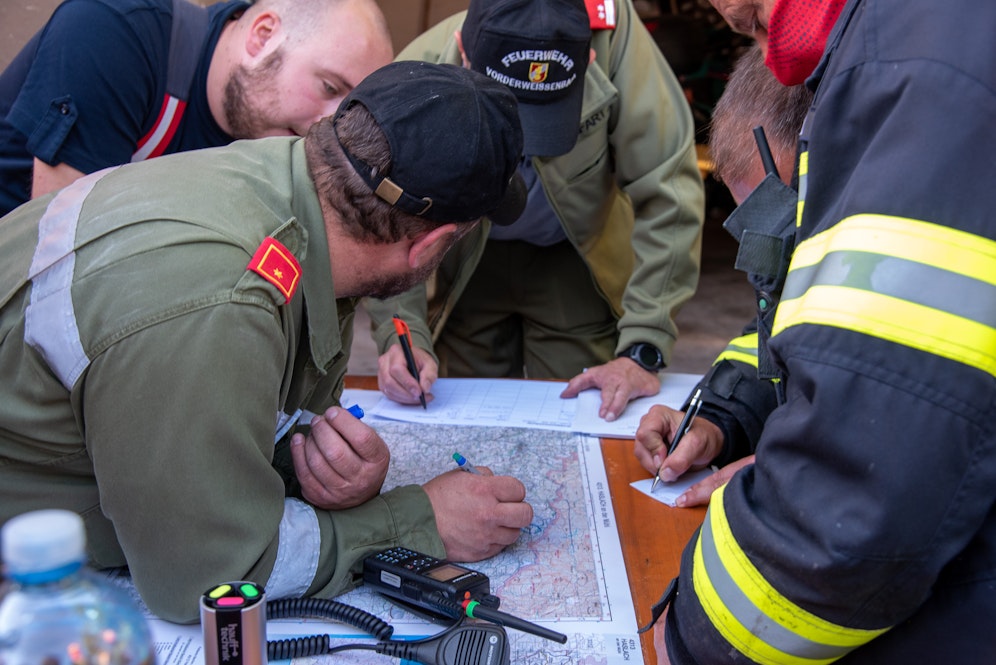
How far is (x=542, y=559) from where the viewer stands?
1.43 metres

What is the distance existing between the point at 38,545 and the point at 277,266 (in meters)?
0.71

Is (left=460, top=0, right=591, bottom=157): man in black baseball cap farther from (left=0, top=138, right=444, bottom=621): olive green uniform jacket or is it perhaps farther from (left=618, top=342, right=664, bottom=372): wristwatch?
(left=0, top=138, right=444, bottom=621): olive green uniform jacket

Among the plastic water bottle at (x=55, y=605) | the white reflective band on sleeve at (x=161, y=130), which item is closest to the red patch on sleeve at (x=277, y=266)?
the plastic water bottle at (x=55, y=605)

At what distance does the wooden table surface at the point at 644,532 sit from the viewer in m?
1.34

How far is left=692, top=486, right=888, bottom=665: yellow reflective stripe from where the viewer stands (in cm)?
89

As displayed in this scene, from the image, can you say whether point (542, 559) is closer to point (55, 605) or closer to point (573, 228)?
point (55, 605)

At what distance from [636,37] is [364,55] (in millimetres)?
744

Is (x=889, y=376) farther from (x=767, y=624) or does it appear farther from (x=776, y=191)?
(x=776, y=191)

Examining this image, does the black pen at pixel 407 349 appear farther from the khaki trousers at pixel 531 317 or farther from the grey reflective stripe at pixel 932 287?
the grey reflective stripe at pixel 932 287

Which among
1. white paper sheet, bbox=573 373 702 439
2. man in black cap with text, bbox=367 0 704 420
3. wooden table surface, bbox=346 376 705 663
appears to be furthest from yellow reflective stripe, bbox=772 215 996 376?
man in black cap with text, bbox=367 0 704 420

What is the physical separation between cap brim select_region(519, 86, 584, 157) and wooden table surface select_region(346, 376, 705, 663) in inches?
26.9

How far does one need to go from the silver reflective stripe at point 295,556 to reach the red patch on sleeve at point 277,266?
318mm

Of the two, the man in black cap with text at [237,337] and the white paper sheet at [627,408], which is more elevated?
the man in black cap with text at [237,337]

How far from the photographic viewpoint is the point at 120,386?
3.61ft
